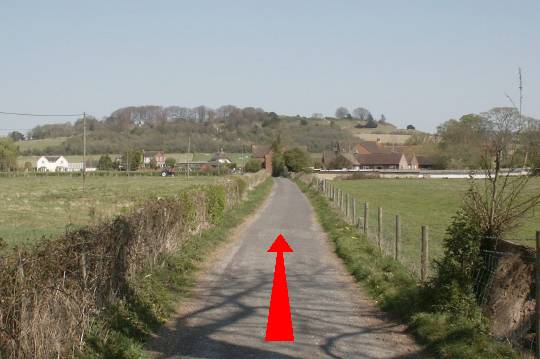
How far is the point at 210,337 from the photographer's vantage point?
28.1 feet

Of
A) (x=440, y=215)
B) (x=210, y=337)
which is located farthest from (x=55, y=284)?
(x=440, y=215)

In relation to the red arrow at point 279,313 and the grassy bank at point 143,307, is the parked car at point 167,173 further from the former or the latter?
the red arrow at point 279,313

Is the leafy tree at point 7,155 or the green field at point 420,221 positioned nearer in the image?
the green field at point 420,221

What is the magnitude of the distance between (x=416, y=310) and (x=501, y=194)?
6.99 feet

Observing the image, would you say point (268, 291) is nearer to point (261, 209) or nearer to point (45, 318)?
point (45, 318)

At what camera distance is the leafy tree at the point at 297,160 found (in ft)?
376

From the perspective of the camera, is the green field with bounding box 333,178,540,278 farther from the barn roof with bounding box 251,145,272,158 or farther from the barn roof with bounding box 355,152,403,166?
the barn roof with bounding box 251,145,272,158

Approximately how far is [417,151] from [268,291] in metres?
133

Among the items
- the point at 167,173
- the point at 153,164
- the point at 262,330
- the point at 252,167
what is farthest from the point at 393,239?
the point at 153,164

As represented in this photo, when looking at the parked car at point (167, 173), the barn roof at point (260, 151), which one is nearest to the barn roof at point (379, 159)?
the barn roof at point (260, 151)

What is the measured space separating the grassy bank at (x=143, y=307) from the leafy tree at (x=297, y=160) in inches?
3867

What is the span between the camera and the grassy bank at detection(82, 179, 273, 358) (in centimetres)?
754

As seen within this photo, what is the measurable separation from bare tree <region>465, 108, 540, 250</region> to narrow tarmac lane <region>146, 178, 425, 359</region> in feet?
6.49

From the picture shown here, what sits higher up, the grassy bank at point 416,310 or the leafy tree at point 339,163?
the leafy tree at point 339,163
